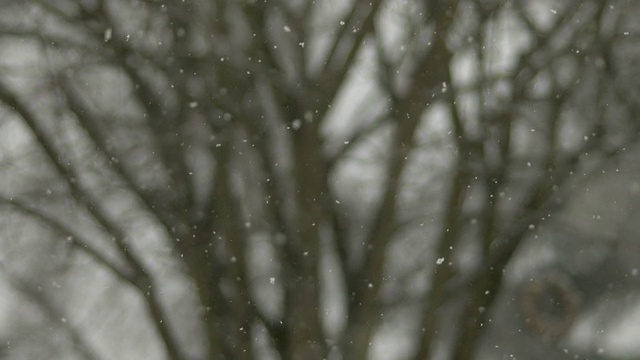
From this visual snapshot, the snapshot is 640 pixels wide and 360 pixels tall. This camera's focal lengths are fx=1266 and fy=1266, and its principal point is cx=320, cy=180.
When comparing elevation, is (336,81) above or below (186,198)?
above

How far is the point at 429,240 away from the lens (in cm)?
836

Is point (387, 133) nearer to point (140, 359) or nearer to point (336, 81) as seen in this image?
point (336, 81)

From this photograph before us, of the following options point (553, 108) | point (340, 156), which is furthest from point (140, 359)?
point (553, 108)

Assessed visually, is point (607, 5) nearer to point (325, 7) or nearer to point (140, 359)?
point (325, 7)

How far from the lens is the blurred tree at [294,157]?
8195 millimetres

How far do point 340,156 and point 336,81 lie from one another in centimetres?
49

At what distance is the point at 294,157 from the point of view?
826cm

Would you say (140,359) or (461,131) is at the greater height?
(461,131)

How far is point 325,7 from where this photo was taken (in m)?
8.41

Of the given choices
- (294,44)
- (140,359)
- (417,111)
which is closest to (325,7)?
(294,44)

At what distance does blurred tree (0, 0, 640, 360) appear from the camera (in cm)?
820

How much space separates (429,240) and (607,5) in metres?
1.98

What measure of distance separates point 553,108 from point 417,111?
903 mm

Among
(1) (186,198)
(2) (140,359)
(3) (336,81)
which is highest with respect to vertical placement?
(3) (336,81)
